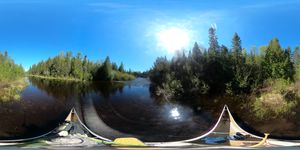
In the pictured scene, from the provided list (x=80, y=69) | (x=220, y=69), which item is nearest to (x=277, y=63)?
(x=220, y=69)

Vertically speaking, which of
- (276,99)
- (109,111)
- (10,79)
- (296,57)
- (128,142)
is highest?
(296,57)

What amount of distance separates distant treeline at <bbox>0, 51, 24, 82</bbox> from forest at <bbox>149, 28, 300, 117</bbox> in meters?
1.08

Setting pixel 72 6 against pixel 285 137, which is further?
pixel 285 137

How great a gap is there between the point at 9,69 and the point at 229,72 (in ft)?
5.95

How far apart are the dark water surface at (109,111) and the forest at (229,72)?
11 centimetres

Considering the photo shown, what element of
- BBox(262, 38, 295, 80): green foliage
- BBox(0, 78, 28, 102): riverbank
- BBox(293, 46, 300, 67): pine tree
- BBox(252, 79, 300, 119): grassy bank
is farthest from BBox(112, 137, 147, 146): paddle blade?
BBox(293, 46, 300, 67): pine tree

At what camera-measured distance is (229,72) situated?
125 inches

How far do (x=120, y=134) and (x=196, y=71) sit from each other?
32.8 inches

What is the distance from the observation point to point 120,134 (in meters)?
3.24

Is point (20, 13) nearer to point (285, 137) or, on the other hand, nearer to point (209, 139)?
point (209, 139)

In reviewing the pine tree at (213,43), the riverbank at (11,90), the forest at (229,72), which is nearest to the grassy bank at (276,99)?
the forest at (229,72)

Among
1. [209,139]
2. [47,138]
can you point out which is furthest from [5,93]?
[209,139]

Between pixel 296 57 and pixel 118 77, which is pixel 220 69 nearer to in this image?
pixel 296 57

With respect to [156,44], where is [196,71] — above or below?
below
